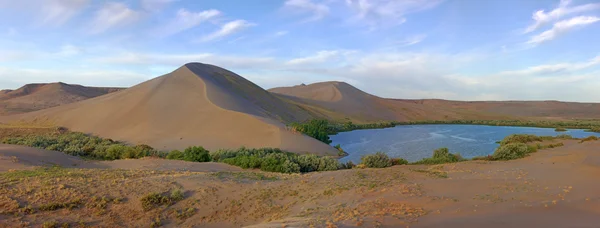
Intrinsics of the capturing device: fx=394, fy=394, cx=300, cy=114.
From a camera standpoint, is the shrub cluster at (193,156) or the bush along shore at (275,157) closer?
the bush along shore at (275,157)

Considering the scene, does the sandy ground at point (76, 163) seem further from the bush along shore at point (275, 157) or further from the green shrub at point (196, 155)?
the green shrub at point (196, 155)

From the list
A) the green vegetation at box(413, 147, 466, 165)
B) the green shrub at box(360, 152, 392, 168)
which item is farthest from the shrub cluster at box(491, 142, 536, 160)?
the green shrub at box(360, 152, 392, 168)

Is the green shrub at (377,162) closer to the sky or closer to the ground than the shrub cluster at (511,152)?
closer to the ground

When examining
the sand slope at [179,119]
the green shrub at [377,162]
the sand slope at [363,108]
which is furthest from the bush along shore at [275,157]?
the sand slope at [363,108]

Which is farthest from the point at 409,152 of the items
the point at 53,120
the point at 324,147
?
the point at 53,120

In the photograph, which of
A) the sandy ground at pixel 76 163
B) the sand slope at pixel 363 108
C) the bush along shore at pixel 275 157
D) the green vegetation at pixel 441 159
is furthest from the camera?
the sand slope at pixel 363 108

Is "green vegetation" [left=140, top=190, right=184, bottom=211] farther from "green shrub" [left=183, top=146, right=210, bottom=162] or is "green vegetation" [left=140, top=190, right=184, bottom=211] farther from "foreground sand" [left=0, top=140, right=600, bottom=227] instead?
"green shrub" [left=183, top=146, right=210, bottom=162]

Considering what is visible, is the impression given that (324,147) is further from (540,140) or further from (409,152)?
(540,140)
